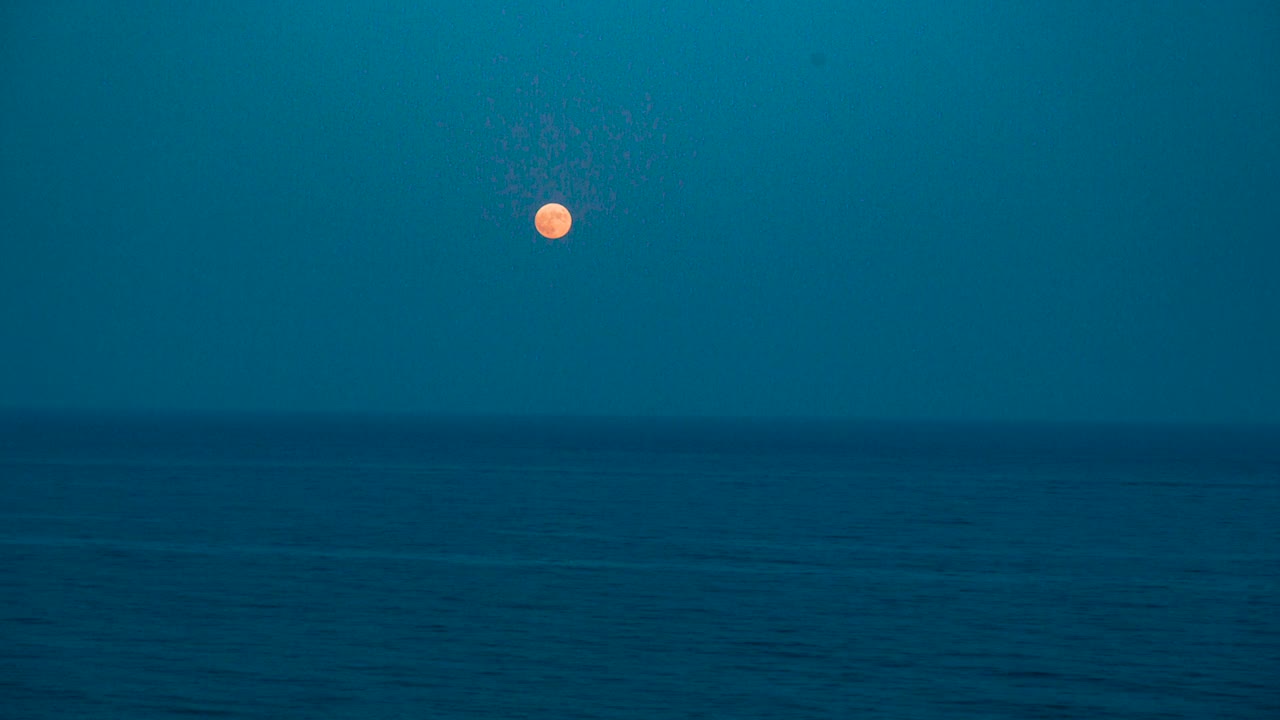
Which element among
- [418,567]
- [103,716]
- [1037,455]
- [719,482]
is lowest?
[103,716]

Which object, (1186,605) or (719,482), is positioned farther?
(719,482)

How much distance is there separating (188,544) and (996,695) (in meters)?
22.9

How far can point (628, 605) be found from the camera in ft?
81.7

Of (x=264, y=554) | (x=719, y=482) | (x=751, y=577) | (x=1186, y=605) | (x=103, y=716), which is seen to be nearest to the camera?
(x=103, y=716)

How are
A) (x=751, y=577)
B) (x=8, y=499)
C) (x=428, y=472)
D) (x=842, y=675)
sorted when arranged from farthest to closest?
(x=428, y=472) → (x=8, y=499) → (x=751, y=577) → (x=842, y=675)

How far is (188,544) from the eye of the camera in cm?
3444

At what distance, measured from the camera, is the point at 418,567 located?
30.4m

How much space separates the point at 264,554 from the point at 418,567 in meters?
4.60

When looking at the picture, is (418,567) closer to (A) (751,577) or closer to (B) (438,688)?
(A) (751,577)

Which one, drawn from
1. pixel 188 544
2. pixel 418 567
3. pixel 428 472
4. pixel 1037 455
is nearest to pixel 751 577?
pixel 418 567

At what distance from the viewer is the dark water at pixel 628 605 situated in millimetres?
17625

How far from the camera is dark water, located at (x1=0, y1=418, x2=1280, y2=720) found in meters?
17.6

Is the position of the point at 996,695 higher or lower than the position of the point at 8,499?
lower

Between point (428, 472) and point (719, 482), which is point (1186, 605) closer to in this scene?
point (719, 482)
